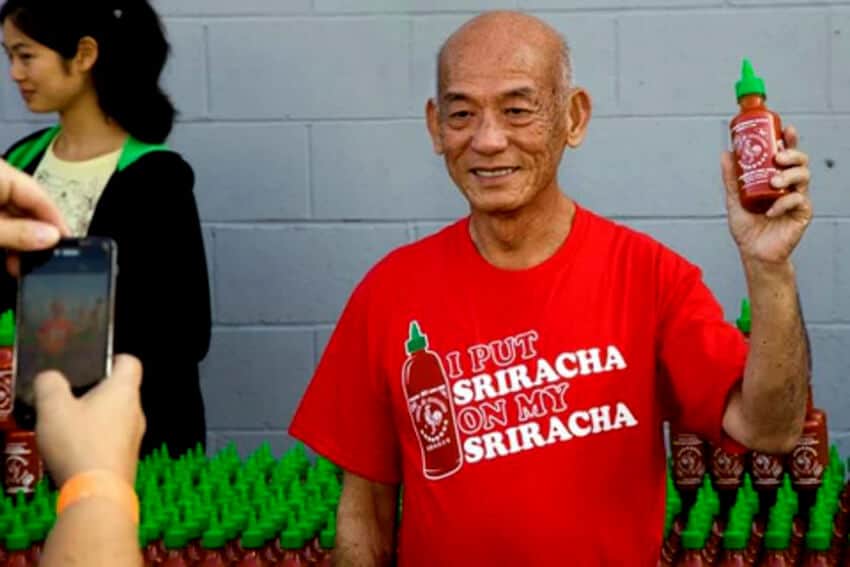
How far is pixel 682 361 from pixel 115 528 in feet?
4.89

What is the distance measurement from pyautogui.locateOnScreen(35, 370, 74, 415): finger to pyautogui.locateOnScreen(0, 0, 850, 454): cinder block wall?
3882 millimetres

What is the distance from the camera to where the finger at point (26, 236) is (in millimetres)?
2254

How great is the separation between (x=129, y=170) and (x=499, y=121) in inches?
74.8

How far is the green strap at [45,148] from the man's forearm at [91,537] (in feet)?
10.8

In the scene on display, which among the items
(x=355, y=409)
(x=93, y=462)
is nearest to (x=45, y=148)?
(x=355, y=409)

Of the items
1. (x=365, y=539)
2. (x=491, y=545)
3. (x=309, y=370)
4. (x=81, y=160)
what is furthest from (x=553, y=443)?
(x=309, y=370)

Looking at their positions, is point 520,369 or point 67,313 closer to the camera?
point 67,313

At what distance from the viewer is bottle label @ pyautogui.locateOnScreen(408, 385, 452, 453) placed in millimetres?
3408

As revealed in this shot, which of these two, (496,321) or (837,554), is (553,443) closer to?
(496,321)

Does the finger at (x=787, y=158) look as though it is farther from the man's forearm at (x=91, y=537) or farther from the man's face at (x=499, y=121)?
the man's forearm at (x=91, y=537)

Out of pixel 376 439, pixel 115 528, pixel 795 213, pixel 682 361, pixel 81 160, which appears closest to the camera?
pixel 115 528

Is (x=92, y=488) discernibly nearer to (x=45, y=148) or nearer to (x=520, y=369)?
(x=520, y=369)

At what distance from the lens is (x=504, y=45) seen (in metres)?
3.54

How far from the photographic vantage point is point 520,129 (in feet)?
11.7
